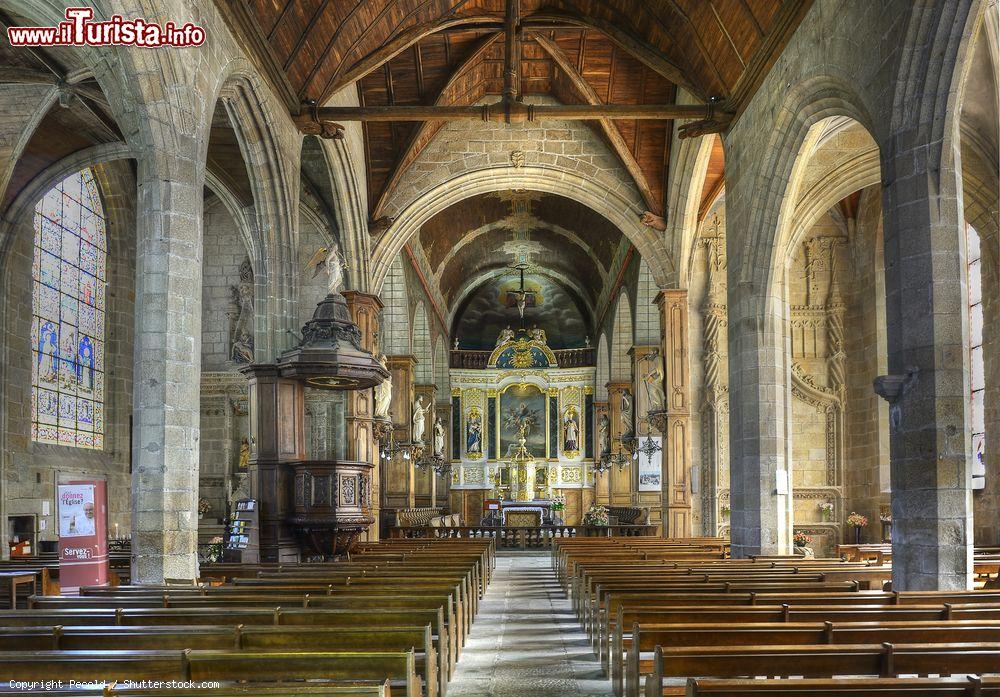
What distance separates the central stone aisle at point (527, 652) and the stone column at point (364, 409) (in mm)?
4717

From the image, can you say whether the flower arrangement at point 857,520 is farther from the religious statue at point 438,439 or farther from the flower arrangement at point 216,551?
the religious statue at point 438,439

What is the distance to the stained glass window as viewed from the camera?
16.8 meters

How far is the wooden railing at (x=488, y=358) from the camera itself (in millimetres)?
36531

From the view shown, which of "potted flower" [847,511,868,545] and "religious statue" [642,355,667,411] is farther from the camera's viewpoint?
"religious statue" [642,355,667,411]

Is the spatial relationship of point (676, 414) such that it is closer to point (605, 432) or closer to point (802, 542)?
point (802, 542)

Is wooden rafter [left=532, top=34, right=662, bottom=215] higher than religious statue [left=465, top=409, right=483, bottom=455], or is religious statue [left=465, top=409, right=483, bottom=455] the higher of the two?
wooden rafter [left=532, top=34, right=662, bottom=215]

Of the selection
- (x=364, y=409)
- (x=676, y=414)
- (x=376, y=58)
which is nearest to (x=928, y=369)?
(x=376, y=58)

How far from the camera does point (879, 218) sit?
19297 mm

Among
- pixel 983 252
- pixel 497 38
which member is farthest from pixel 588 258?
pixel 983 252

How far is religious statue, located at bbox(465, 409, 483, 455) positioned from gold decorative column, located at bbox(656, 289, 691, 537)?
17.8 meters

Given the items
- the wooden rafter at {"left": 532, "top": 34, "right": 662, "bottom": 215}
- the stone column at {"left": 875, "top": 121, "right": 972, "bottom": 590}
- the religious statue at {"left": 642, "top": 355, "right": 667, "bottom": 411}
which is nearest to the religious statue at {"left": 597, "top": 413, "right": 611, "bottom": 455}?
the religious statue at {"left": 642, "top": 355, "right": 667, "bottom": 411}

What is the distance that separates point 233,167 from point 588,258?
16.2 m

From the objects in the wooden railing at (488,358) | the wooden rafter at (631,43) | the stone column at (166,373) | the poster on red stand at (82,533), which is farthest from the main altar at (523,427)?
the poster on red stand at (82,533)

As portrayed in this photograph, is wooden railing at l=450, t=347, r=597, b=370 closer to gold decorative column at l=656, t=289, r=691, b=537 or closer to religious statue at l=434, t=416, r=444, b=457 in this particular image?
religious statue at l=434, t=416, r=444, b=457
